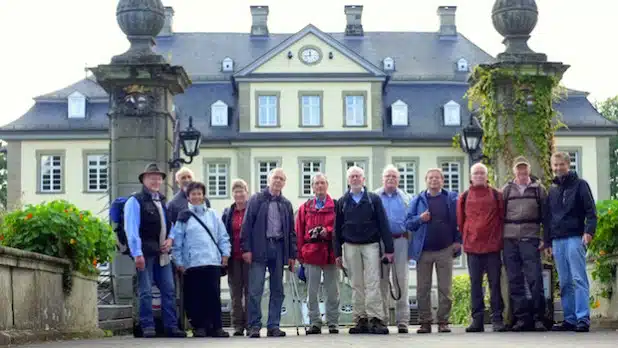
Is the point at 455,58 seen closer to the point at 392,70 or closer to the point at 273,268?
the point at 392,70

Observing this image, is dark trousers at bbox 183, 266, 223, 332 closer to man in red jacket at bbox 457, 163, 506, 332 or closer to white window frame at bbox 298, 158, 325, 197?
man in red jacket at bbox 457, 163, 506, 332

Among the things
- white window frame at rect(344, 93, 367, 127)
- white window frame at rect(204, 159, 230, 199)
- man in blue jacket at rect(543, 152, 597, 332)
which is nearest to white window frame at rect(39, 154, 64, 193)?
white window frame at rect(204, 159, 230, 199)

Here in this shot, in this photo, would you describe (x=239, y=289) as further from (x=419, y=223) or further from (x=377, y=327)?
(x=419, y=223)

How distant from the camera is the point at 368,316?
13.5 metres

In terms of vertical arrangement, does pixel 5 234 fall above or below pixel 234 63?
below

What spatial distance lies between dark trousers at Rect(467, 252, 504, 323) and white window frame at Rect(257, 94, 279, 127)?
147 feet

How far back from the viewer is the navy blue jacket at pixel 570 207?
1304 centimetres

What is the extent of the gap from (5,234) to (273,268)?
8.63ft

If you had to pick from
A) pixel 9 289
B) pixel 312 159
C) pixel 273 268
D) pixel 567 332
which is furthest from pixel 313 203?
pixel 312 159

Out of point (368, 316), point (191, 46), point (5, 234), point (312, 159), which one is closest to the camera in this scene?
point (5, 234)

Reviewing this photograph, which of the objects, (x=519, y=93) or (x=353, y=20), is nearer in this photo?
(x=519, y=93)

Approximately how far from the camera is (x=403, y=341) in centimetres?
1163

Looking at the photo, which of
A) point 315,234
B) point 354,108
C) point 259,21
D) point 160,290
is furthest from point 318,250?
point 259,21

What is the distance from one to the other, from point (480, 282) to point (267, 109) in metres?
44.9
